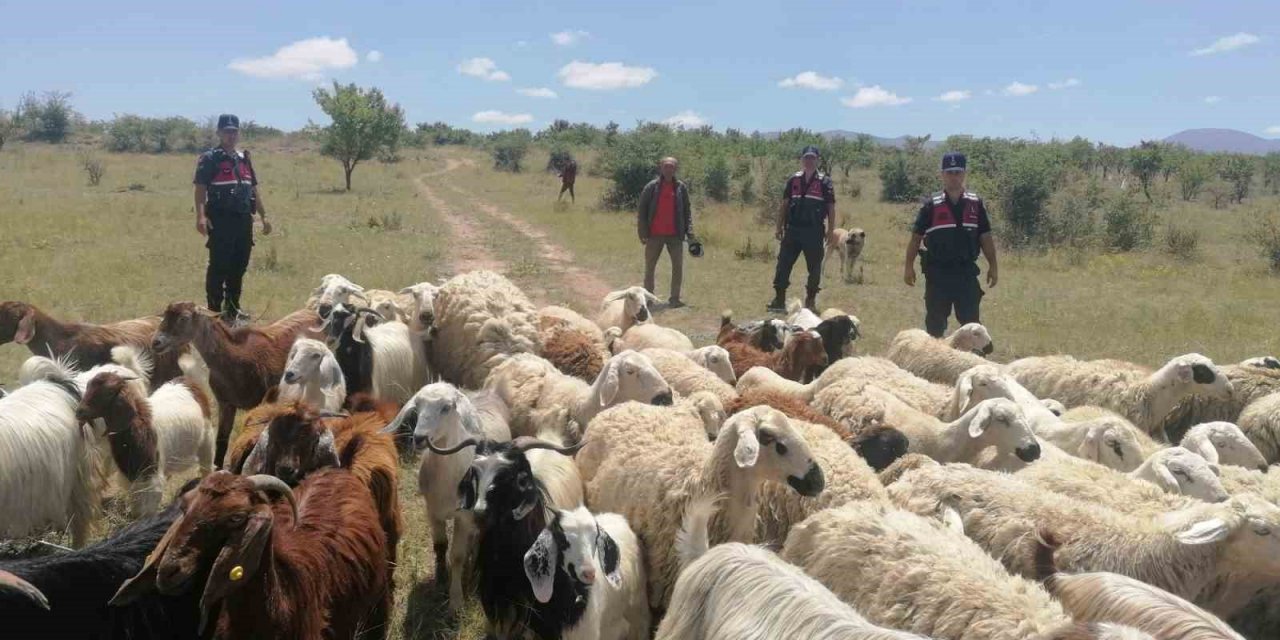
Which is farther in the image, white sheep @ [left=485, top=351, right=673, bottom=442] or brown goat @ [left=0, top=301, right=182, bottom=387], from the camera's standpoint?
brown goat @ [left=0, top=301, right=182, bottom=387]

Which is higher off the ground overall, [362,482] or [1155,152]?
[1155,152]

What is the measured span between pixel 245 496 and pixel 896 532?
269 centimetres

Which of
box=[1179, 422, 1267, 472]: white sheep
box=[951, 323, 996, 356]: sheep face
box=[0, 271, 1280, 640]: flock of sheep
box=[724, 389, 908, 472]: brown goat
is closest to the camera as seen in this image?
box=[0, 271, 1280, 640]: flock of sheep

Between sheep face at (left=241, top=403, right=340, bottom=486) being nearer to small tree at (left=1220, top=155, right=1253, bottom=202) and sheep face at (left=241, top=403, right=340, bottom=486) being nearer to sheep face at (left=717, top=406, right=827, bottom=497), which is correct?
sheep face at (left=717, top=406, right=827, bottom=497)

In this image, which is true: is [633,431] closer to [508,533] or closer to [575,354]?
[508,533]

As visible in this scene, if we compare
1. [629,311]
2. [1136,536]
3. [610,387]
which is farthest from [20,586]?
→ [629,311]

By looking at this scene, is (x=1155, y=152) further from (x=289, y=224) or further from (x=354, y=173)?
(x=289, y=224)

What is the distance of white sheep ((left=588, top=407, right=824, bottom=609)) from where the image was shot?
14.8ft

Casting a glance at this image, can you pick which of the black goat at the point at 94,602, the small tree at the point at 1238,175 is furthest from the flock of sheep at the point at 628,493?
the small tree at the point at 1238,175

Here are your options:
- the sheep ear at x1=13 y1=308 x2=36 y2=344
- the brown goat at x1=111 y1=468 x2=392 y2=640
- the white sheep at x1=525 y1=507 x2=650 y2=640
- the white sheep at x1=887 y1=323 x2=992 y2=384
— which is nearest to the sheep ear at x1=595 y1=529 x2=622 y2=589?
the white sheep at x1=525 y1=507 x2=650 y2=640

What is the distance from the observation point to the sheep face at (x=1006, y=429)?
558 cm

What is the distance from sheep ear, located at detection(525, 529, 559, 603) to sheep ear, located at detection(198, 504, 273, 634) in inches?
43.0

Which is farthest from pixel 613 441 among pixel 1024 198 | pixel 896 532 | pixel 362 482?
pixel 1024 198

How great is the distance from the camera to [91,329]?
290 inches
